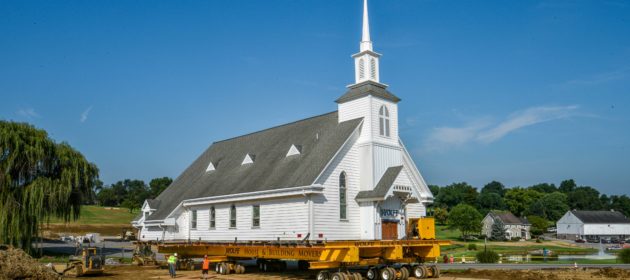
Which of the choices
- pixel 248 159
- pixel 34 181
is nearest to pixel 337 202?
pixel 248 159

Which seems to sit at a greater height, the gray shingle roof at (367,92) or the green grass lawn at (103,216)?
the gray shingle roof at (367,92)

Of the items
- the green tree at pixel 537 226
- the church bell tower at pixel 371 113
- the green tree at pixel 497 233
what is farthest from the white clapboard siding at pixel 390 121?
the green tree at pixel 537 226

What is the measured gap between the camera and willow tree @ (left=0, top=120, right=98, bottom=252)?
37.3 metres

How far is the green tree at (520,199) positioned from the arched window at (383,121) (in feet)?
522

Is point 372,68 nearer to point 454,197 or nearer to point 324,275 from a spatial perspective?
point 324,275

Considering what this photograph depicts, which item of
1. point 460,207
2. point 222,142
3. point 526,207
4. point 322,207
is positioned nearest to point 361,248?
point 322,207

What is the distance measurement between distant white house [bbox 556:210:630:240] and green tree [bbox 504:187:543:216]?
138 ft

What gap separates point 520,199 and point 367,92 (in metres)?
163

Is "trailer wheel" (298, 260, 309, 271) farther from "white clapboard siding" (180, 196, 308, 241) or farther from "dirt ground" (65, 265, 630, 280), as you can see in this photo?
"white clapboard siding" (180, 196, 308, 241)

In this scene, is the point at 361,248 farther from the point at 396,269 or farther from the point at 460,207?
the point at 460,207

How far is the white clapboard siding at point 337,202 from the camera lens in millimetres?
28797

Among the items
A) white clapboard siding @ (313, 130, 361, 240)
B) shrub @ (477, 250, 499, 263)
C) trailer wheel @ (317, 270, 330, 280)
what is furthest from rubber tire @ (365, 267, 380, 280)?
→ shrub @ (477, 250, 499, 263)

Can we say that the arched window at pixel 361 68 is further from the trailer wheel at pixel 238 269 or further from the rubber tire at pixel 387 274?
the trailer wheel at pixel 238 269

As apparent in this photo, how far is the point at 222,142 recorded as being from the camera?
46969mm
